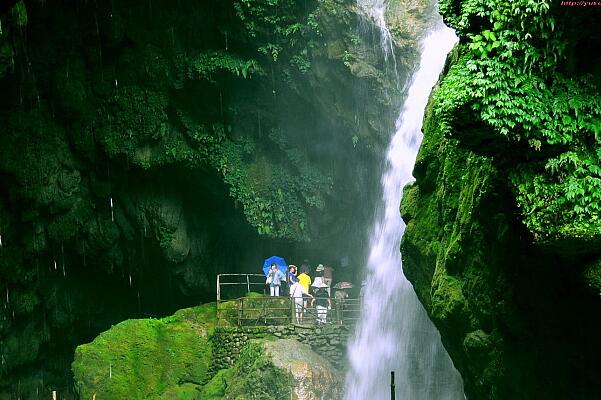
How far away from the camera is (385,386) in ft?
50.9

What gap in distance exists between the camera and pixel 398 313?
16141 millimetres

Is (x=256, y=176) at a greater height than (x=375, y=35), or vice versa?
(x=375, y=35)

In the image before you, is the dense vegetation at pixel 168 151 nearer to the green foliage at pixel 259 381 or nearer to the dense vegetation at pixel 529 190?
the green foliage at pixel 259 381

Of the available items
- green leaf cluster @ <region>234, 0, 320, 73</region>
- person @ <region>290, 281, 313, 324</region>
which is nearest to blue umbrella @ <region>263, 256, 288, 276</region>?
person @ <region>290, 281, 313, 324</region>

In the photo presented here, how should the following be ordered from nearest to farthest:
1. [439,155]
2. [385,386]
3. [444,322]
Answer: [444,322] < [439,155] < [385,386]

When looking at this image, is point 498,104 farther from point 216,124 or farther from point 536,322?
point 216,124

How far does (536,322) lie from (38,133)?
13.2 meters

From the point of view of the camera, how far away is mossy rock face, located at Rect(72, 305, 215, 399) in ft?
47.1

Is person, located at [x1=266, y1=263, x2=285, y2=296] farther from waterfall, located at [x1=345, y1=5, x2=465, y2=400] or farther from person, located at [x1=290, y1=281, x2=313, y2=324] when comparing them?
waterfall, located at [x1=345, y1=5, x2=465, y2=400]

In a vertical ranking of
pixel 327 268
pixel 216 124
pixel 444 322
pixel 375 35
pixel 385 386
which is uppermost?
pixel 375 35

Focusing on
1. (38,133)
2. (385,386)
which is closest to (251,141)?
(38,133)

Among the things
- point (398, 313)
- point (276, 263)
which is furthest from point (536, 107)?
point (276, 263)

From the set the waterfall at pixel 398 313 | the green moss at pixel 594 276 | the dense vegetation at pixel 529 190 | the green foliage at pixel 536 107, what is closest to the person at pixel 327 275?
the waterfall at pixel 398 313

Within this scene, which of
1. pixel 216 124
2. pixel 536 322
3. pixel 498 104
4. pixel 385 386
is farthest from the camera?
pixel 216 124
